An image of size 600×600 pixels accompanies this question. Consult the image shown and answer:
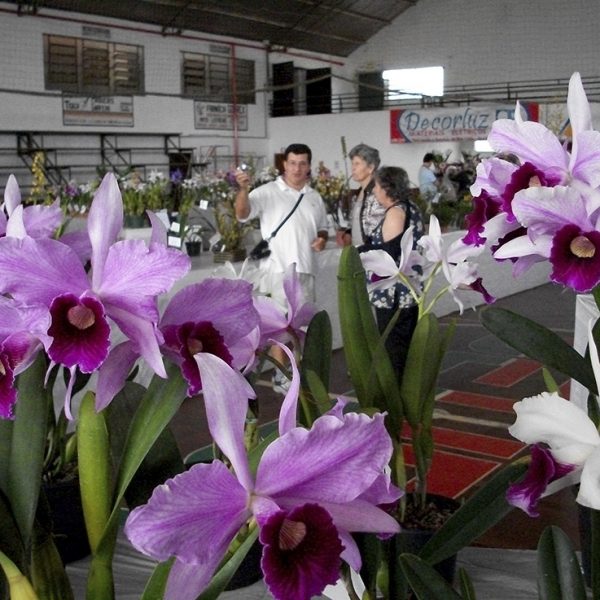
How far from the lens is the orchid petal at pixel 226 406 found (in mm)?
546

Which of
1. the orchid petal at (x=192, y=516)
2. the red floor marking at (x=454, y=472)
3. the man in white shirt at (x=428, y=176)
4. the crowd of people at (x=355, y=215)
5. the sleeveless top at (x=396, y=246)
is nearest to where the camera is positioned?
the orchid petal at (x=192, y=516)

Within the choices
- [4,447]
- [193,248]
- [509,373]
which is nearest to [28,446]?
[4,447]

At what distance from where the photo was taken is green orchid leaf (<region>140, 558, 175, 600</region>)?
0.63 meters

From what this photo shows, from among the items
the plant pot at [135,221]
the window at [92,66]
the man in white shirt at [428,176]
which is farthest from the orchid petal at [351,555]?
the window at [92,66]

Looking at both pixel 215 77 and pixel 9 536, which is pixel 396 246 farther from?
pixel 215 77

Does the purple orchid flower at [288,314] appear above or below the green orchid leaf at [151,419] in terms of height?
above

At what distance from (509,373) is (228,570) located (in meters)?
4.35

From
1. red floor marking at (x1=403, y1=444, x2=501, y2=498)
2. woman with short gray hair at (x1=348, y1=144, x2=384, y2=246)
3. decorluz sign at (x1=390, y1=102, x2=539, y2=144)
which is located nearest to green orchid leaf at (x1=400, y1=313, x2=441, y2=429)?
red floor marking at (x1=403, y1=444, x2=501, y2=498)

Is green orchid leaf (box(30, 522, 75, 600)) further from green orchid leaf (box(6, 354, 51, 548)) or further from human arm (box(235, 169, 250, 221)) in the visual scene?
human arm (box(235, 169, 250, 221))

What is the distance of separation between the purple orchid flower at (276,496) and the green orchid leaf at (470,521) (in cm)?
33

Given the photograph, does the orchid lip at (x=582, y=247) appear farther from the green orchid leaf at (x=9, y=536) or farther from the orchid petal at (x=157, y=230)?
the green orchid leaf at (x=9, y=536)

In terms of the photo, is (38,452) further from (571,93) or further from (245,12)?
(245,12)

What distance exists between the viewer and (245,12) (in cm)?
1519

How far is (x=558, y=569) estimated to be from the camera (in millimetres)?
765
